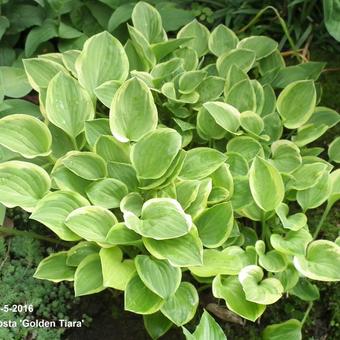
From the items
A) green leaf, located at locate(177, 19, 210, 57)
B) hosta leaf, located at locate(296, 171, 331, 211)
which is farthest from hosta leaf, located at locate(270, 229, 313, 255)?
green leaf, located at locate(177, 19, 210, 57)

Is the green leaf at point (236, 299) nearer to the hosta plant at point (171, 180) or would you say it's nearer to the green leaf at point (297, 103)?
the hosta plant at point (171, 180)

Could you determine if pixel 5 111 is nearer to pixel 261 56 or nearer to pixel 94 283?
pixel 94 283

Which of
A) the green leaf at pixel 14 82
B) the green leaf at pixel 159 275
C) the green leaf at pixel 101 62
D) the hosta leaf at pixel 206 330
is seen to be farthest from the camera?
the green leaf at pixel 14 82

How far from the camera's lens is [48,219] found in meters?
1.42

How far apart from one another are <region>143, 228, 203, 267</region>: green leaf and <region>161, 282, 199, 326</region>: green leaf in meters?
0.09

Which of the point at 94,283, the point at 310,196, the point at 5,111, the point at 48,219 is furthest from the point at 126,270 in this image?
the point at 5,111

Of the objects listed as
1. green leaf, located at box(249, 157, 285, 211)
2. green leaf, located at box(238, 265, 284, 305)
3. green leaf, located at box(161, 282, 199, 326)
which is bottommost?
green leaf, located at box(161, 282, 199, 326)

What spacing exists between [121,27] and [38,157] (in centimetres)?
65

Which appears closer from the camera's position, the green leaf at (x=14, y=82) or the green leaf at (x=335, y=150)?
the green leaf at (x=335, y=150)

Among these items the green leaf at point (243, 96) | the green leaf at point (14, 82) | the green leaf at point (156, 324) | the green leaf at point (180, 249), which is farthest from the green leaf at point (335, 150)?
the green leaf at point (14, 82)

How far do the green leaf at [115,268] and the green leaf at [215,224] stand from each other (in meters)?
0.20

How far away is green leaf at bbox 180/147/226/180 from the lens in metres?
1.55

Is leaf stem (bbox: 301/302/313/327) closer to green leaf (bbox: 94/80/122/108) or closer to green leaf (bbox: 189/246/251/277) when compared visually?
green leaf (bbox: 189/246/251/277)

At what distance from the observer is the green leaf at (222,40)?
1.97m
